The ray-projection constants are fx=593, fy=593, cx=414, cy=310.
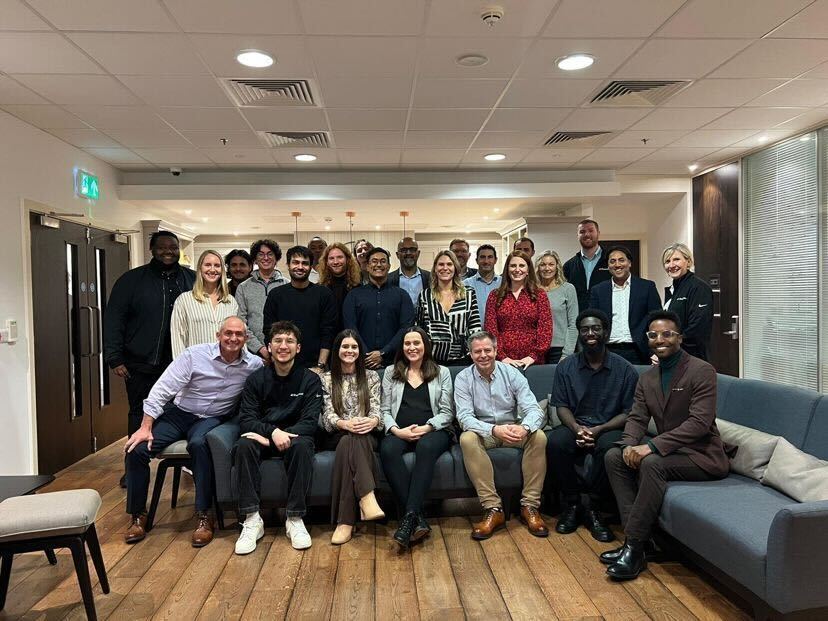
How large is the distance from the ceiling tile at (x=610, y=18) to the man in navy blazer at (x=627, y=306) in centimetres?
157

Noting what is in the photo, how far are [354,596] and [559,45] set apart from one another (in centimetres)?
331

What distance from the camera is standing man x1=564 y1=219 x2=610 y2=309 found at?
4973 millimetres

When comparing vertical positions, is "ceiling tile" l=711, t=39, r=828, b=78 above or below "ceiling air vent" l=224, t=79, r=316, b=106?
below

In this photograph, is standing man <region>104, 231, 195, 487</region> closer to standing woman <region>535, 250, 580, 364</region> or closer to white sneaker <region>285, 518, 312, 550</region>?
white sneaker <region>285, 518, 312, 550</region>

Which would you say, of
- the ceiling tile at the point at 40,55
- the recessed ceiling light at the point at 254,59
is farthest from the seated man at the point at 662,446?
the ceiling tile at the point at 40,55

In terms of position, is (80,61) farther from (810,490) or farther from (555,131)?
(810,490)

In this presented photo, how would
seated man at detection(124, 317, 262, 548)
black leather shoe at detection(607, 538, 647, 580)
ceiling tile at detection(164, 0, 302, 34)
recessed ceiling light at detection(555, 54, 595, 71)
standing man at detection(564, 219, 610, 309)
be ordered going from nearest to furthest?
black leather shoe at detection(607, 538, 647, 580), ceiling tile at detection(164, 0, 302, 34), seated man at detection(124, 317, 262, 548), recessed ceiling light at detection(555, 54, 595, 71), standing man at detection(564, 219, 610, 309)

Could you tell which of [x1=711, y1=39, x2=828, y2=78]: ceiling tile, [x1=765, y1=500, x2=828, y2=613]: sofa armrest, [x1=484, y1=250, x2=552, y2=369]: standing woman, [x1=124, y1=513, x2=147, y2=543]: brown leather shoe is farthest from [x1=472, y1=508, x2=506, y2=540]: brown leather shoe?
[x1=711, y1=39, x2=828, y2=78]: ceiling tile

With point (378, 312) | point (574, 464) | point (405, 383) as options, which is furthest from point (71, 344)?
point (574, 464)

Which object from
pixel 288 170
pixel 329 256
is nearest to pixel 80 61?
pixel 329 256

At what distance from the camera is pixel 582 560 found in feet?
10.4

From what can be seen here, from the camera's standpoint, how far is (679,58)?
3871mm

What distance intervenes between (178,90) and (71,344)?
8.88 ft

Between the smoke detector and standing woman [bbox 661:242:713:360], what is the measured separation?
2.05m
